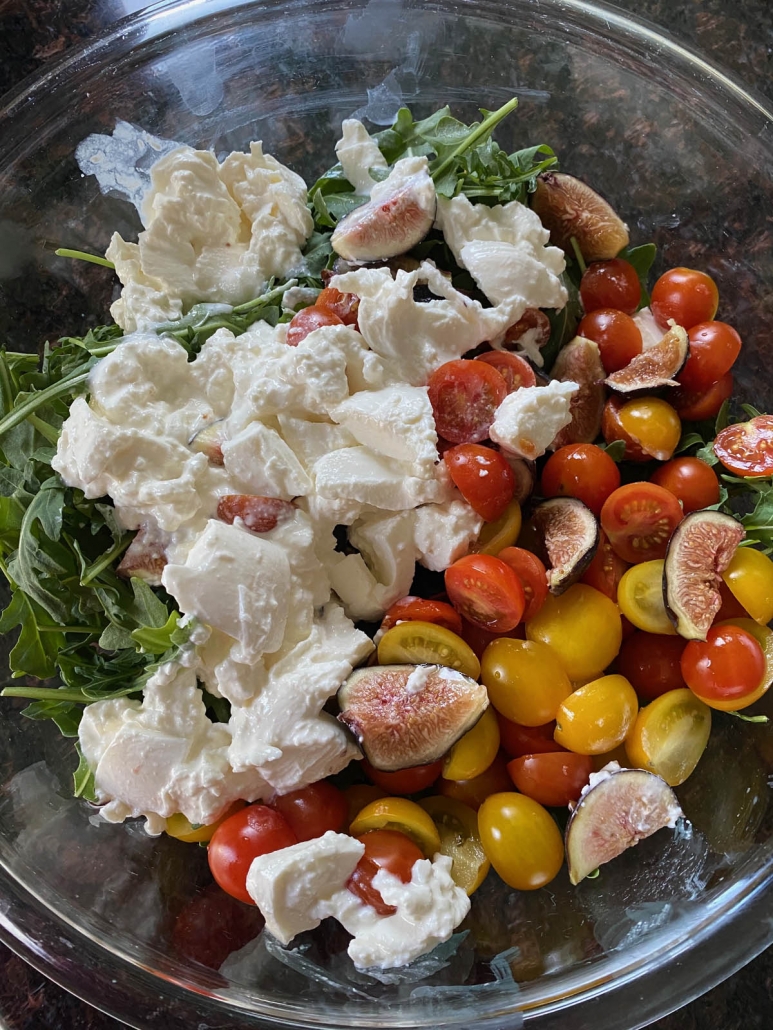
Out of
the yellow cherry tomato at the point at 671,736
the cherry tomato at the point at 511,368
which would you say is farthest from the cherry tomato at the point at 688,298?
the yellow cherry tomato at the point at 671,736

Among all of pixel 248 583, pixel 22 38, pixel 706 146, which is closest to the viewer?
pixel 248 583

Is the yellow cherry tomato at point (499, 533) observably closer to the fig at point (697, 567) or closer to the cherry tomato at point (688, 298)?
the fig at point (697, 567)

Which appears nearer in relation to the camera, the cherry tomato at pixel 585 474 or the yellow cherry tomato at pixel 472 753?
the yellow cherry tomato at pixel 472 753

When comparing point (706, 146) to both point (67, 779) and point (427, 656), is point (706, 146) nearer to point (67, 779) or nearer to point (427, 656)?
point (427, 656)

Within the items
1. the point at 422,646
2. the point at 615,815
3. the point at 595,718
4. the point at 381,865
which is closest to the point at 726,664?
the point at 595,718

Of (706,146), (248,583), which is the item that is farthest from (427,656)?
(706,146)

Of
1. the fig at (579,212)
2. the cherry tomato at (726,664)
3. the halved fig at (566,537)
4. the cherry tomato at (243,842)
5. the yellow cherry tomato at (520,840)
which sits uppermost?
the fig at (579,212)
